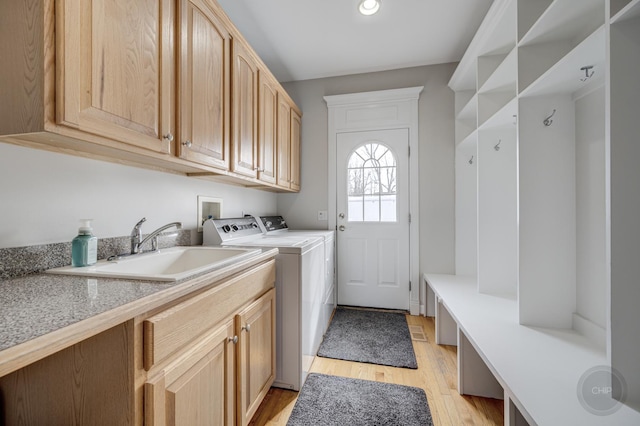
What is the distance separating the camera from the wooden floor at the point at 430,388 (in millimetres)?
1423

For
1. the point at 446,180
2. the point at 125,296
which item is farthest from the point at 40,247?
the point at 446,180

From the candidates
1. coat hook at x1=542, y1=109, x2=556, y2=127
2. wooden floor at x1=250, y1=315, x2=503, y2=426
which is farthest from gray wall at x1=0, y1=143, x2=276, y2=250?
coat hook at x1=542, y1=109, x2=556, y2=127

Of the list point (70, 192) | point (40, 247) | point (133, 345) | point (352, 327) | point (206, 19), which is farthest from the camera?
point (352, 327)

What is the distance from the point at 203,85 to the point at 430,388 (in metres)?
2.16

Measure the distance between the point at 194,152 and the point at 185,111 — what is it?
0.60 feet

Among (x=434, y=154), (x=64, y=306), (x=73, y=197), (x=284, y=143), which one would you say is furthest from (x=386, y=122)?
(x=64, y=306)

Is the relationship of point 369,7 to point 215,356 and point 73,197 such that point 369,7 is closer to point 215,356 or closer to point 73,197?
point 73,197

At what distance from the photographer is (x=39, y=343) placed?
45cm

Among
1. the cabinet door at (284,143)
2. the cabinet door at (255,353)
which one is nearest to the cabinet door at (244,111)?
the cabinet door at (284,143)

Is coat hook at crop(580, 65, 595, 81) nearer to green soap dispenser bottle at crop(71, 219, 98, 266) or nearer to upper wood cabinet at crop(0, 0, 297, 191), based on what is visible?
upper wood cabinet at crop(0, 0, 297, 191)

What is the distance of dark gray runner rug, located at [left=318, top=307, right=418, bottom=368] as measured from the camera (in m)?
1.98

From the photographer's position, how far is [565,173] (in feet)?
4.65

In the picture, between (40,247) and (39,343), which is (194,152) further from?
(39,343)

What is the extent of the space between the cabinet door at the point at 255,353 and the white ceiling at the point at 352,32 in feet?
6.72
